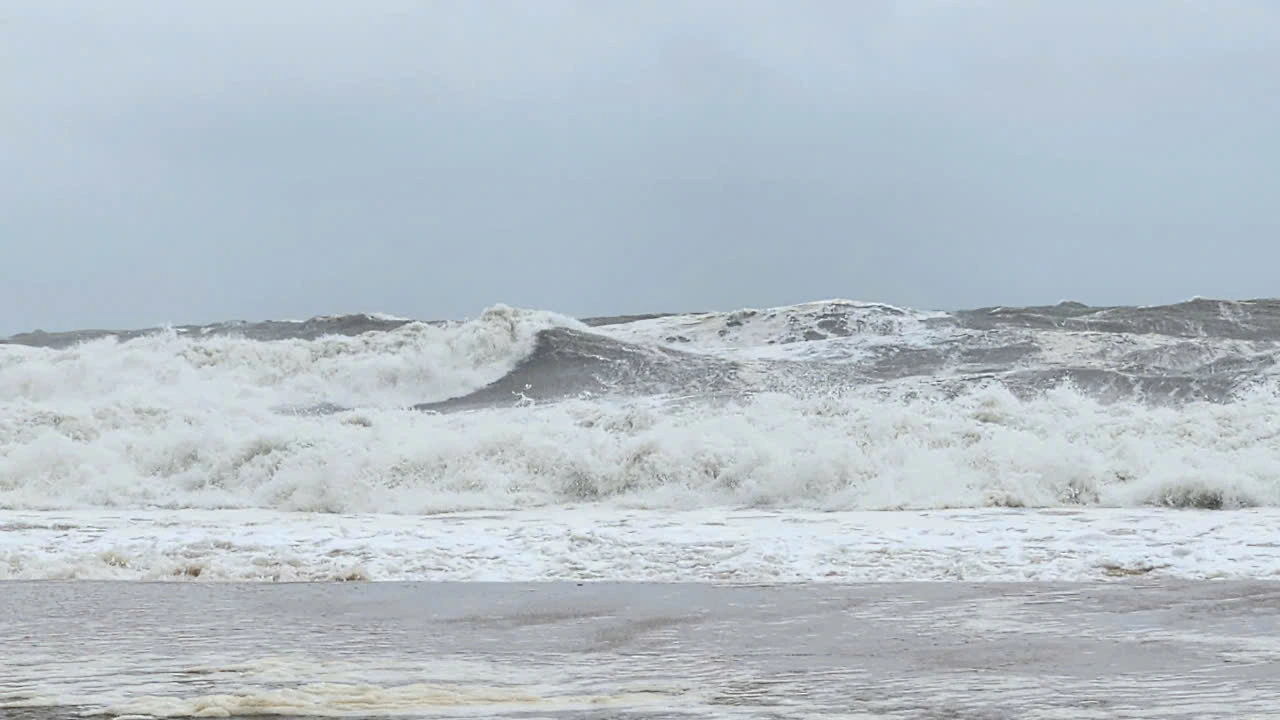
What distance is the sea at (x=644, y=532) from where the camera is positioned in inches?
167

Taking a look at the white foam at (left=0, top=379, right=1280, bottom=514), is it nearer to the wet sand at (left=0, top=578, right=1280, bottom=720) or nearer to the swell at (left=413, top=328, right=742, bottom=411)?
the wet sand at (left=0, top=578, right=1280, bottom=720)

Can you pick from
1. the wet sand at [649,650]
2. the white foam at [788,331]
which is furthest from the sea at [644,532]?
the white foam at [788,331]

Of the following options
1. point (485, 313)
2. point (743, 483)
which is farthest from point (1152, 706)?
point (485, 313)

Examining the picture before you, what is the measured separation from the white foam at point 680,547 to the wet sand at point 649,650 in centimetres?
50

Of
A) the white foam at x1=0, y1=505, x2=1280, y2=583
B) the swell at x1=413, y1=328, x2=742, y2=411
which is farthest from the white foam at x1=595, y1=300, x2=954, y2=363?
the white foam at x1=0, y1=505, x2=1280, y2=583

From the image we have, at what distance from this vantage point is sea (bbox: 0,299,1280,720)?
167 inches

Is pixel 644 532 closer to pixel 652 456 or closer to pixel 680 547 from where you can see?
pixel 680 547

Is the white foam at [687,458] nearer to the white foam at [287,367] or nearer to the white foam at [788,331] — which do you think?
the white foam at [287,367]

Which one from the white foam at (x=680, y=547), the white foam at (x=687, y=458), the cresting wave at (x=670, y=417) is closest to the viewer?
the white foam at (x=680, y=547)

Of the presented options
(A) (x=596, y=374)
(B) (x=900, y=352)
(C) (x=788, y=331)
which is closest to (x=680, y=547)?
(A) (x=596, y=374)

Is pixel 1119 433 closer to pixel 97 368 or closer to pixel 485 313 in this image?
pixel 485 313

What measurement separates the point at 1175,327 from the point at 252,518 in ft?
51.9

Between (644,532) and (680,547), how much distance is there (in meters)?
0.68

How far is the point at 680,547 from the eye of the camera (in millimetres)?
8180
